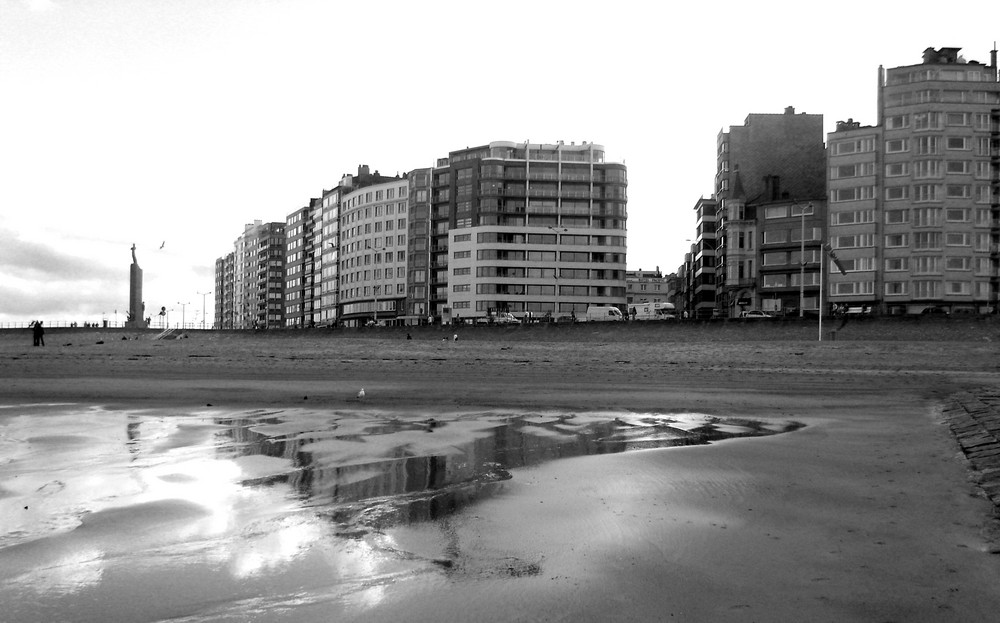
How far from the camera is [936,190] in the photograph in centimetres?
9775

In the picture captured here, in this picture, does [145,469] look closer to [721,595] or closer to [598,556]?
[598,556]

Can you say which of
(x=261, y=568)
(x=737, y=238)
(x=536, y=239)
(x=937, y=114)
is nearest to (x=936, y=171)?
(x=937, y=114)

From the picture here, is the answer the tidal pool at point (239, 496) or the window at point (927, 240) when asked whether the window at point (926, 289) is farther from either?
the tidal pool at point (239, 496)

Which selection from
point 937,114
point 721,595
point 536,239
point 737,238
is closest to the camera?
point 721,595

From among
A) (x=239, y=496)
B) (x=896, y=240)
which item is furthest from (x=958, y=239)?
(x=239, y=496)

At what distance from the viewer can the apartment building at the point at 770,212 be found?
10769 centimetres

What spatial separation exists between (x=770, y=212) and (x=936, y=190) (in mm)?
21217

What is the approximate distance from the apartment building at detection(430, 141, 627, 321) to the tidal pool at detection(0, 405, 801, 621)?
124 metres

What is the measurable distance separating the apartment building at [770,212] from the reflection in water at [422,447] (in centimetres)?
8767

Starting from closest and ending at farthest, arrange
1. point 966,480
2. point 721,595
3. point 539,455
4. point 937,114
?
point 721,595 → point 966,480 → point 539,455 → point 937,114

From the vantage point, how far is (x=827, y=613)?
540cm

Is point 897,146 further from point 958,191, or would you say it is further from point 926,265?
point 926,265


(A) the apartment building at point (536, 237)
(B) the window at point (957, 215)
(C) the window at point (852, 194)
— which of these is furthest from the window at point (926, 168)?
(A) the apartment building at point (536, 237)

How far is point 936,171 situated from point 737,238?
27435mm
